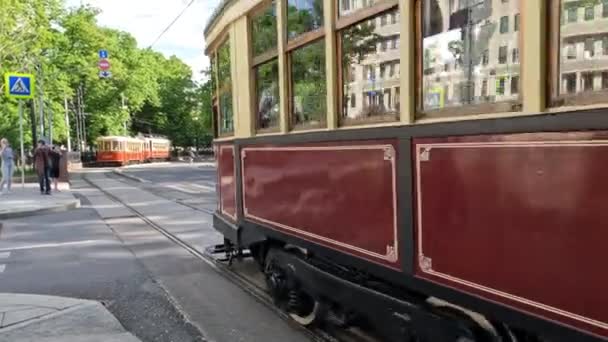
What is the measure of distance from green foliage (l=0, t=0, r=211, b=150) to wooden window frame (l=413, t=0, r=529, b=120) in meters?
20.5

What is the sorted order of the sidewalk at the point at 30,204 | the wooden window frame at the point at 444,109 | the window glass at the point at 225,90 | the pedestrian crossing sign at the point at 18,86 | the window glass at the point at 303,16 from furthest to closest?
1. the pedestrian crossing sign at the point at 18,86
2. the sidewalk at the point at 30,204
3. the window glass at the point at 225,90
4. the window glass at the point at 303,16
5. the wooden window frame at the point at 444,109

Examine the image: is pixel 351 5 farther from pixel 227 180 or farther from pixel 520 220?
pixel 227 180

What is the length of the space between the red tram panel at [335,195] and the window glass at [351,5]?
2.39ft

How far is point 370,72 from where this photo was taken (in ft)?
9.92

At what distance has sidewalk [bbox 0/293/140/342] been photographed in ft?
13.0

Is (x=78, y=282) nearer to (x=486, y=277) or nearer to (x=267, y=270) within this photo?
(x=267, y=270)

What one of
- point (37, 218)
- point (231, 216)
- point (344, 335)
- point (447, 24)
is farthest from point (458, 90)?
point (37, 218)

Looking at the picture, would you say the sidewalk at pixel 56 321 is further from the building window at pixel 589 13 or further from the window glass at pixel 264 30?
the building window at pixel 589 13

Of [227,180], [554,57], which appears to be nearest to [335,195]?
[554,57]

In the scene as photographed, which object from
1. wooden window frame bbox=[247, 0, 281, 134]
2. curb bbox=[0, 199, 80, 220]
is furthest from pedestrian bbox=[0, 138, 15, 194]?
wooden window frame bbox=[247, 0, 281, 134]

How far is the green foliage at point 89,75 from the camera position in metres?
21.4

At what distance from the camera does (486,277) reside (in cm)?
227

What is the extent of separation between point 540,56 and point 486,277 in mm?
883

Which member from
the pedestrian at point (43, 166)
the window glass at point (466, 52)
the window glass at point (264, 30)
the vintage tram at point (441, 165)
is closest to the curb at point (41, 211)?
the pedestrian at point (43, 166)
